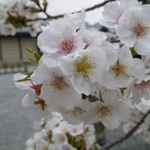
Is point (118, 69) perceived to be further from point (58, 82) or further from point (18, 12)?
point (18, 12)

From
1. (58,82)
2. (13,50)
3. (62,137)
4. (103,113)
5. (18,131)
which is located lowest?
(13,50)

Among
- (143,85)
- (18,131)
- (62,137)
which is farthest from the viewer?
(18,131)

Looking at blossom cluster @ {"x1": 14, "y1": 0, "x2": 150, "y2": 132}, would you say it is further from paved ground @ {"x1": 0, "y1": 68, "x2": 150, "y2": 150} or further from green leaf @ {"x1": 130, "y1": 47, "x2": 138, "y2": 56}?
paved ground @ {"x1": 0, "y1": 68, "x2": 150, "y2": 150}

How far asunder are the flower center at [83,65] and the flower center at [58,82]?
5cm

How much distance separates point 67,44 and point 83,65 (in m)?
0.06

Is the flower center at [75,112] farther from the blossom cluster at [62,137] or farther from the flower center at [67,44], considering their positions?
the blossom cluster at [62,137]

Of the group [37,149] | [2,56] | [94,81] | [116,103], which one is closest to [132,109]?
[116,103]

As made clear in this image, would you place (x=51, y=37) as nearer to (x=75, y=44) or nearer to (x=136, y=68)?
(x=75, y=44)

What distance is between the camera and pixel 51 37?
42 centimetres

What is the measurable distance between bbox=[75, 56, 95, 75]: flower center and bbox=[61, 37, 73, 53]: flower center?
0.15 ft

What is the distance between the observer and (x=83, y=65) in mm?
383

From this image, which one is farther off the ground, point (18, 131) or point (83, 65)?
point (83, 65)

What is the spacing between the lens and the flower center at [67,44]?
41 cm

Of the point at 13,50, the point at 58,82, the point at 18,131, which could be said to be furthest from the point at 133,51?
the point at 13,50
